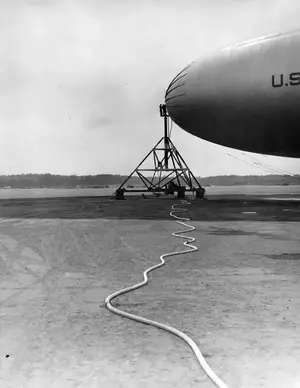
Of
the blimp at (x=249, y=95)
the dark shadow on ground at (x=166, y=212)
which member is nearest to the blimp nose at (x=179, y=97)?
the blimp at (x=249, y=95)

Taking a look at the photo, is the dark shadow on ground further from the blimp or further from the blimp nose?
the blimp nose

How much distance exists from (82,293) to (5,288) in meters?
1.10

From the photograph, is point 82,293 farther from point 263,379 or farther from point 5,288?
point 263,379

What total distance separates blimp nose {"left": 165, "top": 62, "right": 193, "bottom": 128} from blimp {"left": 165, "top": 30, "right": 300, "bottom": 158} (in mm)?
37

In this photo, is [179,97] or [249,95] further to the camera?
[179,97]

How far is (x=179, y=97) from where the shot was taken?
731 inches

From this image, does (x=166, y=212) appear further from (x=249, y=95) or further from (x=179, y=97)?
(x=249, y=95)

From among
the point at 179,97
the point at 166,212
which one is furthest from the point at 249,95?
the point at 166,212

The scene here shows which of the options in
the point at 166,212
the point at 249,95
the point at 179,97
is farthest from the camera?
the point at 166,212

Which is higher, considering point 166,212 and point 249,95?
point 249,95

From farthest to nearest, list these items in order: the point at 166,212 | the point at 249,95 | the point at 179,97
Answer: the point at 166,212
the point at 179,97
the point at 249,95

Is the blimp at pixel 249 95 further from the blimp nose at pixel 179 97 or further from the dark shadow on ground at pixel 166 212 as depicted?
the dark shadow on ground at pixel 166 212

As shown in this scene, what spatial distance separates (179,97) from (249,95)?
3.31m

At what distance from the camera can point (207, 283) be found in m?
6.41
